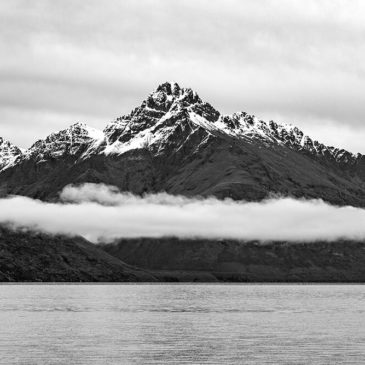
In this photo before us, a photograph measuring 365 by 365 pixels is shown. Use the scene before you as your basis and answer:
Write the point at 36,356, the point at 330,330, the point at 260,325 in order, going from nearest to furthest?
the point at 36,356 < the point at 330,330 < the point at 260,325

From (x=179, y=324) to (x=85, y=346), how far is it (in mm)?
56434

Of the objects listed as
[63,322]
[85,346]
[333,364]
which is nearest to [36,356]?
[85,346]

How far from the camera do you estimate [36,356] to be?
4793 inches

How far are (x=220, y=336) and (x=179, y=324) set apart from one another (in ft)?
114

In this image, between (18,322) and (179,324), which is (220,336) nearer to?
(179,324)

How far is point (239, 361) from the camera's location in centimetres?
11794

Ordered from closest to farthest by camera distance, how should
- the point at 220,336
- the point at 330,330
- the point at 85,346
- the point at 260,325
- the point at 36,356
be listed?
the point at 36,356 → the point at 85,346 → the point at 220,336 → the point at 330,330 → the point at 260,325

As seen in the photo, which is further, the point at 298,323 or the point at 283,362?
the point at 298,323

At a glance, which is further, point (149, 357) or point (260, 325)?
point (260, 325)

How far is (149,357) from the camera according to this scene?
12231 cm

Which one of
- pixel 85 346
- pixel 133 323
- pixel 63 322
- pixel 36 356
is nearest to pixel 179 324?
pixel 133 323

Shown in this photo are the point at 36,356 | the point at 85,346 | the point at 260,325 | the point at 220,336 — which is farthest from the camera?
the point at 260,325

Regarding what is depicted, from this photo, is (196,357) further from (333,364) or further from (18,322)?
(18,322)

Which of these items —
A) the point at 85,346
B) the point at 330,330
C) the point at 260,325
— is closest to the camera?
the point at 85,346
